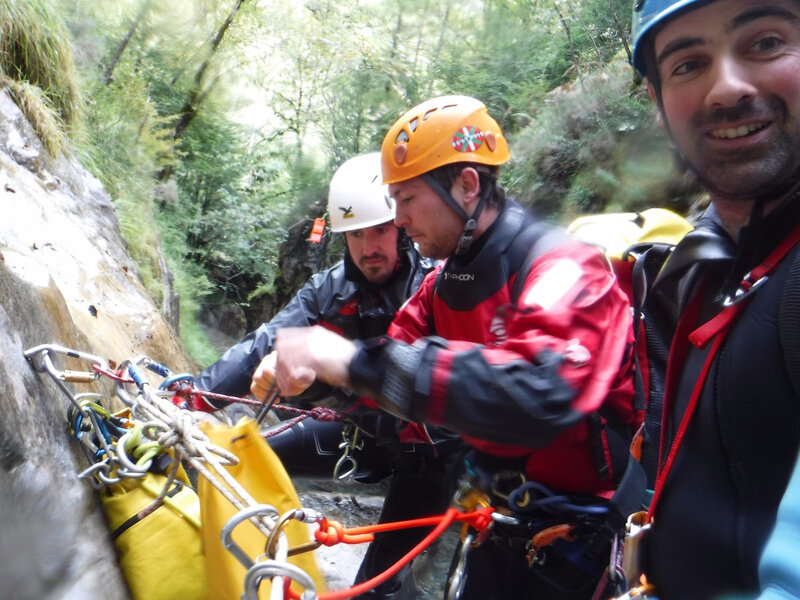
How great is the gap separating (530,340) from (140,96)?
37.0 feet

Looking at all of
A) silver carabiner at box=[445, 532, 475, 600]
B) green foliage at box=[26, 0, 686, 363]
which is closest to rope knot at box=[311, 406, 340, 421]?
silver carabiner at box=[445, 532, 475, 600]

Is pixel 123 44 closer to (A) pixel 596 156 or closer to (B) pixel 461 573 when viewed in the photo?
(A) pixel 596 156

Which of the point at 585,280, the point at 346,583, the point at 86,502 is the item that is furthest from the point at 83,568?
the point at 346,583

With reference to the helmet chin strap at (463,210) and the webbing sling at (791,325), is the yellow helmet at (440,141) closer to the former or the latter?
the helmet chin strap at (463,210)

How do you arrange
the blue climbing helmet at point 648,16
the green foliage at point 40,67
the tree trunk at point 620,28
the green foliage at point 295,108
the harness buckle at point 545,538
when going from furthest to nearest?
the tree trunk at point 620,28 < the green foliage at point 295,108 < the green foliage at point 40,67 < the harness buckle at point 545,538 < the blue climbing helmet at point 648,16

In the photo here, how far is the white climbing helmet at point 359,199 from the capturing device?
3.47m

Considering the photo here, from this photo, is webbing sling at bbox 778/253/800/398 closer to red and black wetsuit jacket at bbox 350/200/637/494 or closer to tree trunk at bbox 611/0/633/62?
red and black wetsuit jacket at bbox 350/200/637/494

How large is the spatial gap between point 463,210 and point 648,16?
95 centimetres

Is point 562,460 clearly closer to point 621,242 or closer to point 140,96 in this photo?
point 621,242

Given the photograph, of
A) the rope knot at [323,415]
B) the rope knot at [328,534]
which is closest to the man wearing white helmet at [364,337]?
the rope knot at [323,415]

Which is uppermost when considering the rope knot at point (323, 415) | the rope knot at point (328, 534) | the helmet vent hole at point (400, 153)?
the helmet vent hole at point (400, 153)

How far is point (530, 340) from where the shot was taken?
1.38m

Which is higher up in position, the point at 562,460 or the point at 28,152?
the point at 28,152

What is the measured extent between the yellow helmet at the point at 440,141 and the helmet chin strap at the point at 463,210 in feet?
0.18
